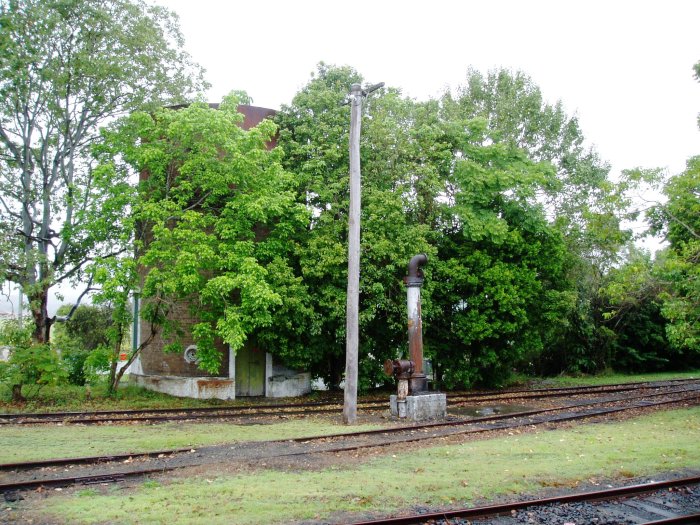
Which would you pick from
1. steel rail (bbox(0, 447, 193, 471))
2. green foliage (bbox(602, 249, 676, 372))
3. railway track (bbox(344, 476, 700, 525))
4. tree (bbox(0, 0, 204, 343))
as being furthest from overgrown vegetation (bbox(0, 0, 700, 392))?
green foliage (bbox(602, 249, 676, 372))

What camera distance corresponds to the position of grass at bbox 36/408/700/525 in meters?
6.96

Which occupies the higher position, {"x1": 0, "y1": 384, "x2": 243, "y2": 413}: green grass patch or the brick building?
the brick building

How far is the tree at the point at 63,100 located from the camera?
1725 cm

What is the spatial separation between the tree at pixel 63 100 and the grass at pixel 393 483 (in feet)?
37.2

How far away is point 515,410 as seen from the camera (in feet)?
54.7

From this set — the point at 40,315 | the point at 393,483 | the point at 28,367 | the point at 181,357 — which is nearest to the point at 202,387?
the point at 181,357

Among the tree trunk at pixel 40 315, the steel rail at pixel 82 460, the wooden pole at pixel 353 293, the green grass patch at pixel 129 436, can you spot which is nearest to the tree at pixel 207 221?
the wooden pole at pixel 353 293

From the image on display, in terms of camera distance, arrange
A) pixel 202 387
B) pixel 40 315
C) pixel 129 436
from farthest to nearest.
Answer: pixel 202 387
pixel 40 315
pixel 129 436

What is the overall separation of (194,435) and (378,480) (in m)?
5.54

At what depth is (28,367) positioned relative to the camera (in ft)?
56.1

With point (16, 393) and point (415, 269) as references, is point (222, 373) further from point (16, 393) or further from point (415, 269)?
point (415, 269)

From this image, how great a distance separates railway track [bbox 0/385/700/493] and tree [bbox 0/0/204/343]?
895 cm

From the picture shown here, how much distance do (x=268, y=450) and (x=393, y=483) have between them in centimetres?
339

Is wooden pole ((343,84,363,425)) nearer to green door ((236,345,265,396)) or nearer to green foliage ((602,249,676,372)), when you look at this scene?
green door ((236,345,265,396))
